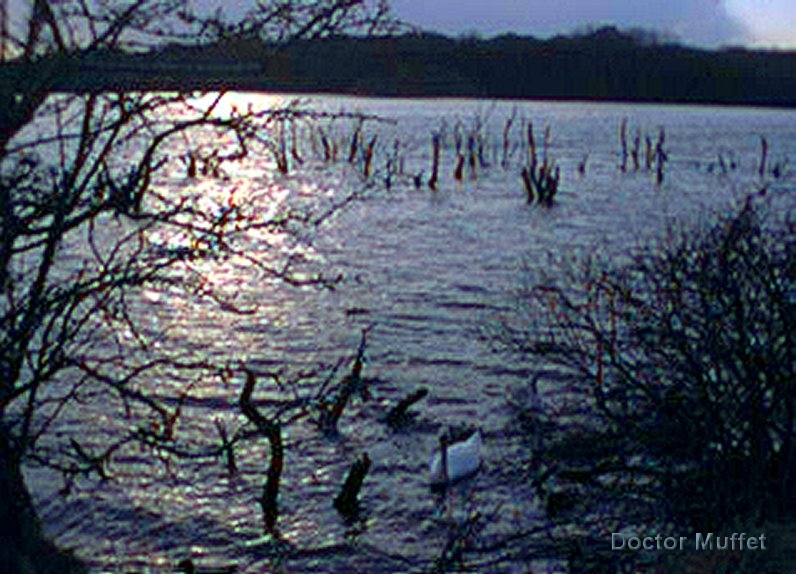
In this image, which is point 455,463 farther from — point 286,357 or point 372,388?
point 286,357

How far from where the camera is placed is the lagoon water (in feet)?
44.1

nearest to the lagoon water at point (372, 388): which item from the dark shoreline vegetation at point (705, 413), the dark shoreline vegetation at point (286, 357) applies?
the dark shoreline vegetation at point (286, 357)

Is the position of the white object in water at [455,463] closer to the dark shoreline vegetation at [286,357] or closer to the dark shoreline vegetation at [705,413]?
the dark shoreline vegetation at [286,357]

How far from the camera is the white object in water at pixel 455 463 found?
14.9m

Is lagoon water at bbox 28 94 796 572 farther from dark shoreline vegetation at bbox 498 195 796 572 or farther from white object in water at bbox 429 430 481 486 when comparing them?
dark shoreline vegetation at bbox 498 195 796 572

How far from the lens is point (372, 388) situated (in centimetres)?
2041

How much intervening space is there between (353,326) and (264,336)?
2.27 meters

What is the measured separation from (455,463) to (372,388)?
18.4 feet

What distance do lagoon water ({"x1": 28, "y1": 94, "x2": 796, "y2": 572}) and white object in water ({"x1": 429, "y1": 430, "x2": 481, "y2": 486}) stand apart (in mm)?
203

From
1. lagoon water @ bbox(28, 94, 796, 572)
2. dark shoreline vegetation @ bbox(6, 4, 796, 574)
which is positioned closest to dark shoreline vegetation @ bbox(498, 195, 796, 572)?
dark shoreline vegetation @ bbox(6, 4, 796, 574)

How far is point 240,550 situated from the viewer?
13.3 metres

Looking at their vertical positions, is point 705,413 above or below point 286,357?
above

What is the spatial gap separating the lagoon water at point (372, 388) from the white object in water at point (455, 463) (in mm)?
203

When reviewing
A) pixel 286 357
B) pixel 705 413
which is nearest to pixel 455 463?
pixel 705 413
